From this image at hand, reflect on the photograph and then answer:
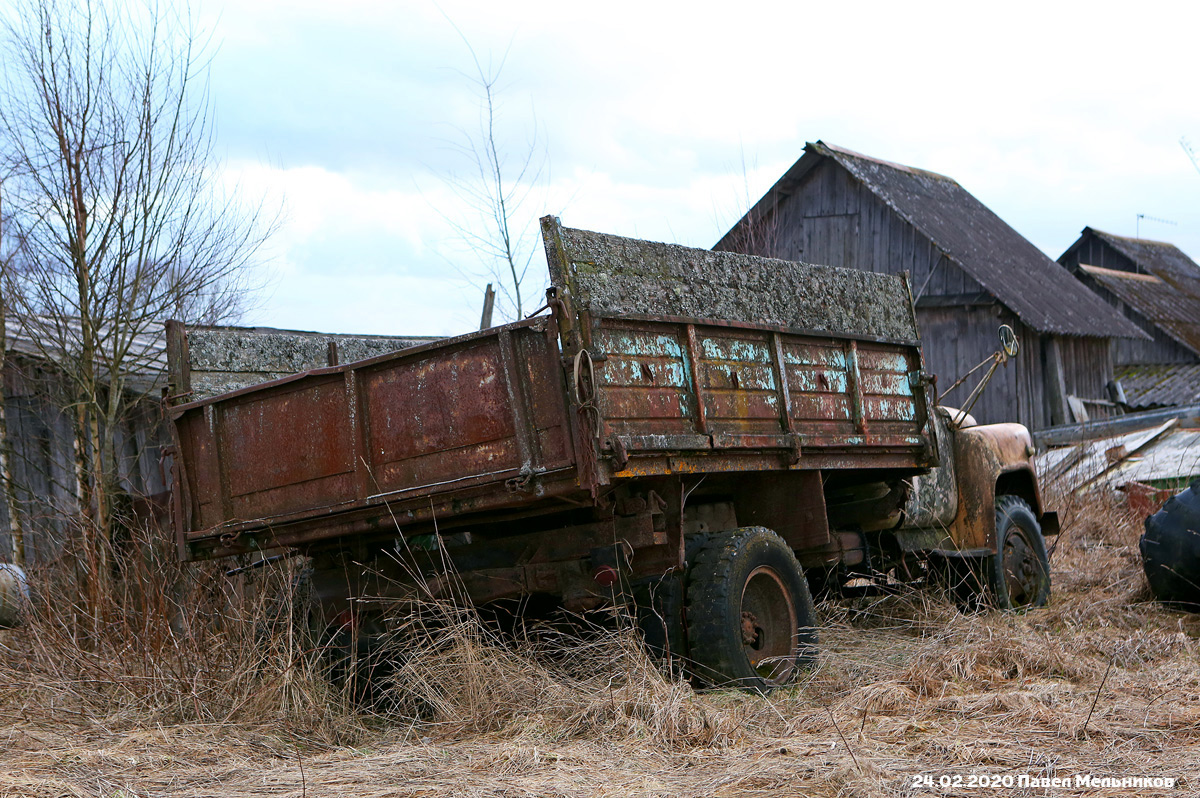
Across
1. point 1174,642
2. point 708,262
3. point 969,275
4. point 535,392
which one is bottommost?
point 1174,642

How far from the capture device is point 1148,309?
29.0 m

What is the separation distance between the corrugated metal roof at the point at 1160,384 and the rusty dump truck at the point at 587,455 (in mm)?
21837

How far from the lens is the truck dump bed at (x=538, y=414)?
4.83m

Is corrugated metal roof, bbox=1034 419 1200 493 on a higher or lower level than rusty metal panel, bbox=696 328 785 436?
lower

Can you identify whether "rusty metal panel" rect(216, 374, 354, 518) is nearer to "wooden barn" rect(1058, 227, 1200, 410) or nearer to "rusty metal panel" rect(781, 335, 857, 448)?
"rusty metal panel" rect(781, 335, 857, 448)

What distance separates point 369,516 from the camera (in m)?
5.18

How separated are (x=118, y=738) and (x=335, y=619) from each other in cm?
114

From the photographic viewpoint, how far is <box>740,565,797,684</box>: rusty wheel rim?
5.78 metres

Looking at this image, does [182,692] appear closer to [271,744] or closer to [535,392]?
[271,744]

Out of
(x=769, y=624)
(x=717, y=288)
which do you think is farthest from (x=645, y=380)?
(x=769, y=624)

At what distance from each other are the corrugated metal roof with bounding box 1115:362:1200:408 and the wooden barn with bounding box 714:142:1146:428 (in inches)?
141

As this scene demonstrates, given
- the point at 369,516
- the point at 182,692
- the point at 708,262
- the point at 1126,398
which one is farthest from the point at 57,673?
the point at 1126,398

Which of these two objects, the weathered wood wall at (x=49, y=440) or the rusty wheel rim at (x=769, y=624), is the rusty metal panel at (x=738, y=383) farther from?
the weathered wood wall at (x=49, y=440)

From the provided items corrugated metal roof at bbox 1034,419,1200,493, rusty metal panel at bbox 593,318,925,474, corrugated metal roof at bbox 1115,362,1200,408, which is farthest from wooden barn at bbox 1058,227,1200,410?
rusty metal panel at bbox 593,318,925,474
